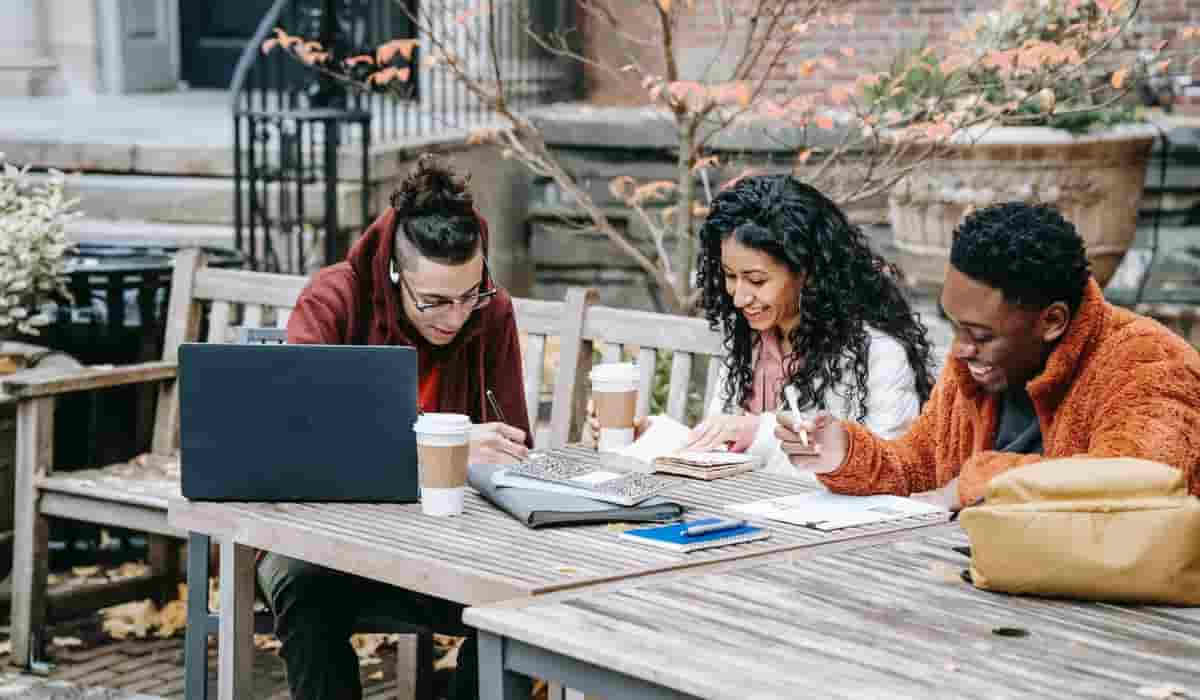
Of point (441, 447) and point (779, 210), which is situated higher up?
point (779, 210)

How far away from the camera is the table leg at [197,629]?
344 centimetres

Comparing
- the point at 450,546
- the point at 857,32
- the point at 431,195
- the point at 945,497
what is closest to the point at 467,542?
the point at 450,546

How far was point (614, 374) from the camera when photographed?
3635mm

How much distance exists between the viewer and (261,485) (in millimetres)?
3238

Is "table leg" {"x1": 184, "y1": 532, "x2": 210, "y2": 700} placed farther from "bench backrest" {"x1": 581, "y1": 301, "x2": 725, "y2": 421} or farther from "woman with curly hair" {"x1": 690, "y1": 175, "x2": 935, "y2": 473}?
"bench backrest" {"x1": 581, "y1": 301, "x2": 725, "y2": 421}

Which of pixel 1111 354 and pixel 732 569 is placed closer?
pixel 732 569

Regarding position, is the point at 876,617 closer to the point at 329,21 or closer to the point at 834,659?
the point at 834,659

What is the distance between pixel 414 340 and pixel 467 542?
1.13 meters

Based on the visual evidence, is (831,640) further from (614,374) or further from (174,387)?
(174,387)

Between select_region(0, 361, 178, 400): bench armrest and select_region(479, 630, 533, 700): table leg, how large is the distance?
2695mm

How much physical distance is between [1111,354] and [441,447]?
119cm

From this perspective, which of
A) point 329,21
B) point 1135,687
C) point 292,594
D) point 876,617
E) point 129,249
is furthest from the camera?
point 329,21

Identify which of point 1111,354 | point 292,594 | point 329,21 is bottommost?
point 292,594

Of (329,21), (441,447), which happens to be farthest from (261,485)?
(329,21)
